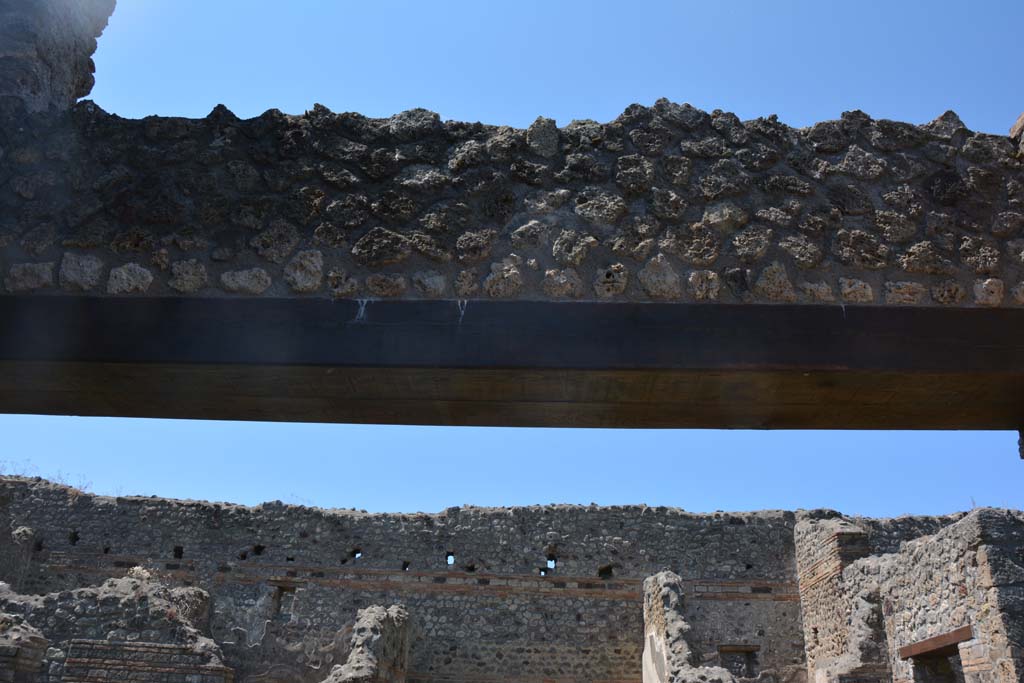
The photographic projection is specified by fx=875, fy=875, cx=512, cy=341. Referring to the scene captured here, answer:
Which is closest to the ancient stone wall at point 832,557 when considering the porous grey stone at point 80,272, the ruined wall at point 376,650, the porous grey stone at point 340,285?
the ruined wall at point 376,650

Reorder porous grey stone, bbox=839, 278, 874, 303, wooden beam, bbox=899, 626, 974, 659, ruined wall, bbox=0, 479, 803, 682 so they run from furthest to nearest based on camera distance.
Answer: ruined wall, bbox=0, 479, 803, 682, wooden beam, bbox=899, 626, 974, 659, porous grey stone, bbox=839, 278, 874, 303

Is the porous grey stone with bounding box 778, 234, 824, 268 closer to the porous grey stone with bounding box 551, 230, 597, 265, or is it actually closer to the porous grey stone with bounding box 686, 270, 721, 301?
the porous grey stone with bounding box 686, 270, 721, 301

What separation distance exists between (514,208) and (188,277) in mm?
840

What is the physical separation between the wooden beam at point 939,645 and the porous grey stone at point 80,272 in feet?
26.9

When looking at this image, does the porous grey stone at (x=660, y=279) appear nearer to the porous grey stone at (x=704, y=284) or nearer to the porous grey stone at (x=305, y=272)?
the porous grey stone at (x=704, y=284)

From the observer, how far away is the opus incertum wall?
2066 millimetres

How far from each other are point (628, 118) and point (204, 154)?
45.4 inches

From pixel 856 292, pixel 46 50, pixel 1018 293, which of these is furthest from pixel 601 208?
pixel 46 50

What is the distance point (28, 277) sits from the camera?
2.16m

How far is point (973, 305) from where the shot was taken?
213 cm

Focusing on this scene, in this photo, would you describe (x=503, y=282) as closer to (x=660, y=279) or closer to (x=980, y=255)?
(x=660, y=279)

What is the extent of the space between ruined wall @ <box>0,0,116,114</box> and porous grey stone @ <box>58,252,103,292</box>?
0.54 meters

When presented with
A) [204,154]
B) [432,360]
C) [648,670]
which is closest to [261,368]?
[432,360]

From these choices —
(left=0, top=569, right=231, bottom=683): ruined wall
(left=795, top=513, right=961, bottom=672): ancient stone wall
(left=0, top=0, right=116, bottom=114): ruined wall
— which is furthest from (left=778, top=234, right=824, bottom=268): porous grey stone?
(left=795, top=513, right=961, bottom=672): ancient stone wall
